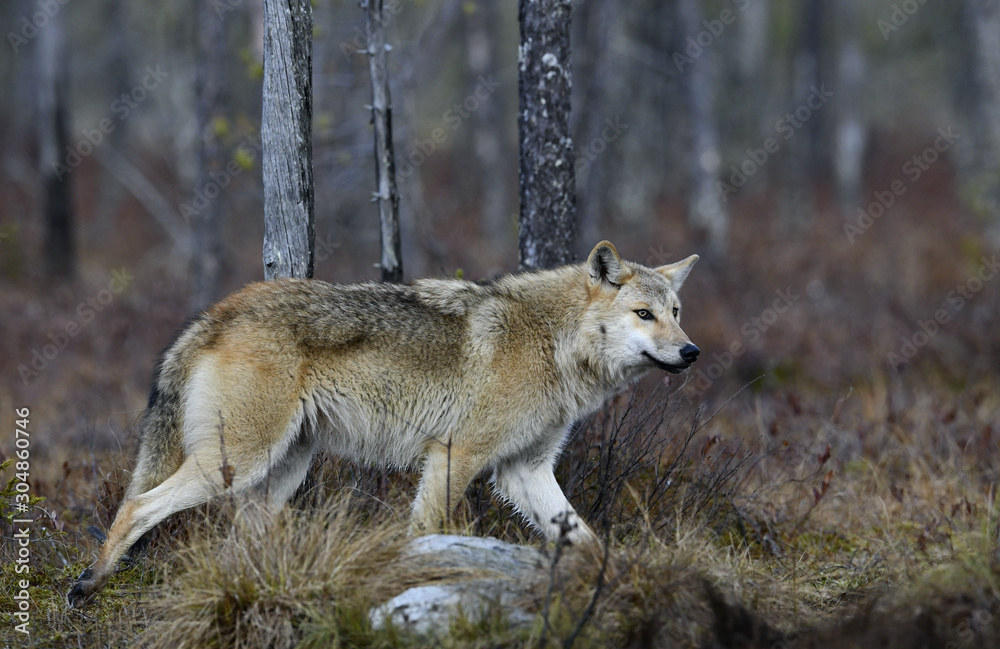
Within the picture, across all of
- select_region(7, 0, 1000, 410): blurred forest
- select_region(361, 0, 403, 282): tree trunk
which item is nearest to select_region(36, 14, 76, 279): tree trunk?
select_region(7, 0, 1000, 410): blurred forest

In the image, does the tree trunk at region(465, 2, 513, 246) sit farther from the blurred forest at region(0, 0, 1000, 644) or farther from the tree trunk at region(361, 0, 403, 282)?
the tree trunk at region(361, 0, 403, 282)

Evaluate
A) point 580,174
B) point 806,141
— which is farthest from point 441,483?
point 806,141

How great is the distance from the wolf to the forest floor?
0.83ft

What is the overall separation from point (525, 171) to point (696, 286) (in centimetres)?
806

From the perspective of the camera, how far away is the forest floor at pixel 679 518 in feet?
12.9

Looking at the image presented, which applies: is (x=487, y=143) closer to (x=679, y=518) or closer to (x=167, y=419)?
(x=167, y=419)

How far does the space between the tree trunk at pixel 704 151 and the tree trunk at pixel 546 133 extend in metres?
9.40

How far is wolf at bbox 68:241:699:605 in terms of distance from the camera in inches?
192

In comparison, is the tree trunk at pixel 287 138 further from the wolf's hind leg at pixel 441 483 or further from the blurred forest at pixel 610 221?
the wolf's hind leg at pixel 441 483

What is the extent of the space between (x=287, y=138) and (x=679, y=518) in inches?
146

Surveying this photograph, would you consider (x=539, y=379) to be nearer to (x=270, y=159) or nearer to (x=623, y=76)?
(x=270, y=159)

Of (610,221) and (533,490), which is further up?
(610,221)

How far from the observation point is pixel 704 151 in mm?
15891

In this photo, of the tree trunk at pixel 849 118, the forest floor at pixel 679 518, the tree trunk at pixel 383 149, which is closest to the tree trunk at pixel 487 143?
the forest floor at pixel 679 518
